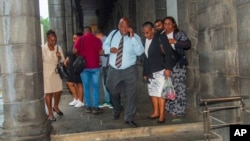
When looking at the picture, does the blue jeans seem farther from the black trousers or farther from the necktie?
the necktie

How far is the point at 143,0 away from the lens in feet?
33.6

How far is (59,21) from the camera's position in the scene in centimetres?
1125

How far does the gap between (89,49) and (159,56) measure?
1646mm

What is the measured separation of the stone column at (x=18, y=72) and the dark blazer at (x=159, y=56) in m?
1.97

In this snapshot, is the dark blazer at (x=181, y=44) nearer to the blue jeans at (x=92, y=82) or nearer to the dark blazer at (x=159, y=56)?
the dark blazer at (x=159, y=56)

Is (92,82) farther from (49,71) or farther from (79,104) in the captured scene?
(79,104)

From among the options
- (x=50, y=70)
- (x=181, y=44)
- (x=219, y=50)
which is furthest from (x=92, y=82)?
(x=219, y=50)

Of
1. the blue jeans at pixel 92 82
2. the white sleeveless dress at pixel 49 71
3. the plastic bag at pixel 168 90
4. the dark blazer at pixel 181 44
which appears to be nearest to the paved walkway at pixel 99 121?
A: the blue jeans at pixel 92 82

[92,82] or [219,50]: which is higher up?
[219,50]

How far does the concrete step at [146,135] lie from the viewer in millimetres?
5082

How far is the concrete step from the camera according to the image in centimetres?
508

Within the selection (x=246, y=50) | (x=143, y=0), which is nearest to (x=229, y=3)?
(x=246, y=50)

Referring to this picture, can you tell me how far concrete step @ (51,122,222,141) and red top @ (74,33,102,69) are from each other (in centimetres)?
177

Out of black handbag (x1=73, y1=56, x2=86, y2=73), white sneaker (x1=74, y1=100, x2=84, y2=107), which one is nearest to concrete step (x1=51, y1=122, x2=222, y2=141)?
black handbag (x1=73, y1=56, x2=86, y2=73)
